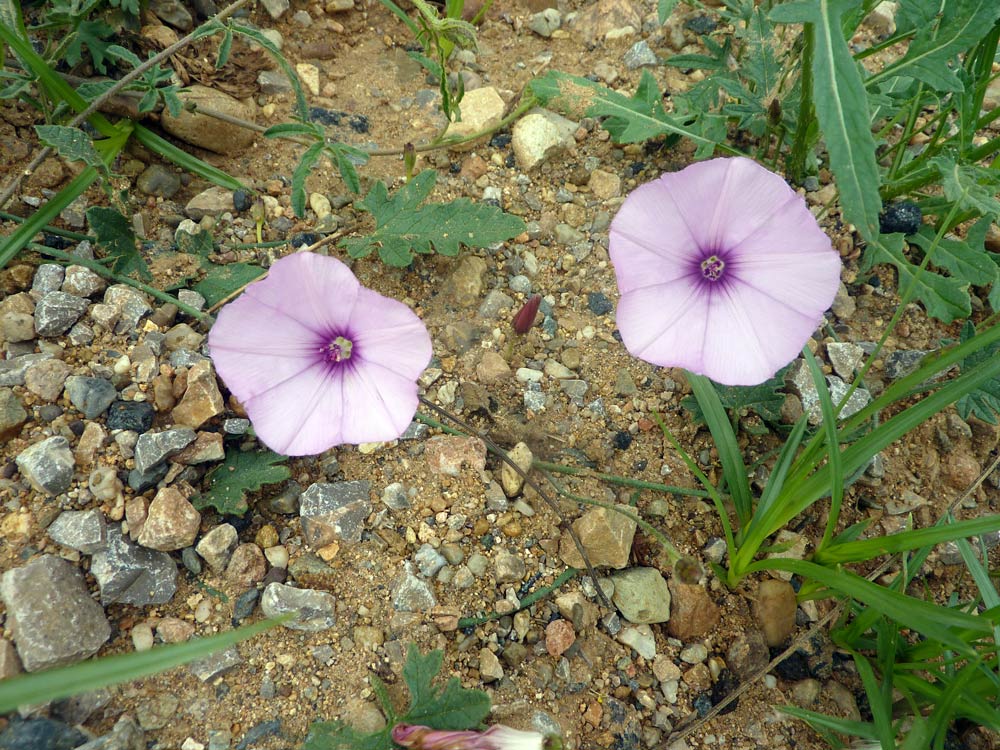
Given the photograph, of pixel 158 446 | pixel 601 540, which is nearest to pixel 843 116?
pixel 601 540

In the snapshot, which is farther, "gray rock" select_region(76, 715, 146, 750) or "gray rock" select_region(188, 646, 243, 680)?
"gray rock" select_region(188, 646, 243, 680)

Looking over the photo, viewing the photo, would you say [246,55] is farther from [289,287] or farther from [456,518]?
[456,518]

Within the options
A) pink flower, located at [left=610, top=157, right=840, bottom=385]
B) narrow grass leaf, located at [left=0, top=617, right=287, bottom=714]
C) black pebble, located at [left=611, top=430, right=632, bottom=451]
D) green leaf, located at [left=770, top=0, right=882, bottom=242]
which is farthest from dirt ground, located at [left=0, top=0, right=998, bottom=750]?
green leaf, located at [left=770, top=0, right=882, bottom=242]

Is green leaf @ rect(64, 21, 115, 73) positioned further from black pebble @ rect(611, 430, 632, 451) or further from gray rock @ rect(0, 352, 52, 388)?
black pebble @ rect(611, 430, 632, 451)

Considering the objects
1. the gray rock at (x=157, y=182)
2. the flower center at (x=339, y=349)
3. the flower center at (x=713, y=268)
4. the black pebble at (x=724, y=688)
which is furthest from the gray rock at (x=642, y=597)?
the gray rock at (x=157, y=182)

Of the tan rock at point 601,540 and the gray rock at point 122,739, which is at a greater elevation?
the tan rock at point 601,540

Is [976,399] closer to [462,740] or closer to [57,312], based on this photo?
[462,740]

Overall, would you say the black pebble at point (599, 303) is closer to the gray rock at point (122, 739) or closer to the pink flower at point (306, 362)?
the pink flower at point (306, 362)
